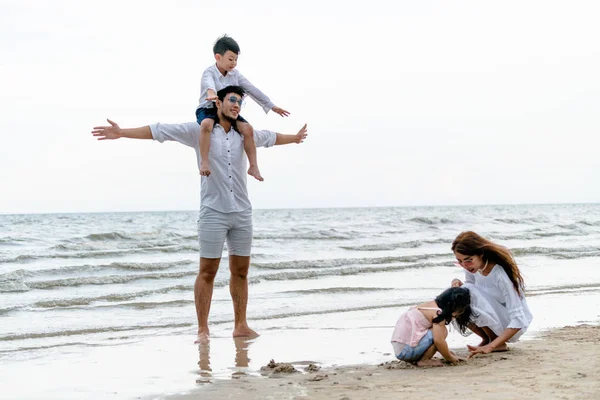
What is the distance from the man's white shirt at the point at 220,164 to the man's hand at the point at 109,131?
38 centimetres

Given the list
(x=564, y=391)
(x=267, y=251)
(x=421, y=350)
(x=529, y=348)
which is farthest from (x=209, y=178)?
(x=267, y=251)

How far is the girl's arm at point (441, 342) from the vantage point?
183 inches

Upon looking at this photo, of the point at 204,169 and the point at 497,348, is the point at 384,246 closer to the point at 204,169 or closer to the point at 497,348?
the point at 204,169

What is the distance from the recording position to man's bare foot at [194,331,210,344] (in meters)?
5.93

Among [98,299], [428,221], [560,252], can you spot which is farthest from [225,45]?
[428,221]

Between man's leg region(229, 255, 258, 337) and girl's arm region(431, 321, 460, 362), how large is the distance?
77.6 inches

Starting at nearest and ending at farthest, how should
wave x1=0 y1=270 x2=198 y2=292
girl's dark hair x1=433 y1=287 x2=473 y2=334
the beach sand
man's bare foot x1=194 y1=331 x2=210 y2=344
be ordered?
1. the beach sand
2. girl's dark hair x1=433 y1=287 x2=473 y2=334
3. man's bare foot x1=194 y1=331 x2=210 y2=344
4. wave x1=0 y1=270 x2=198 y2=292

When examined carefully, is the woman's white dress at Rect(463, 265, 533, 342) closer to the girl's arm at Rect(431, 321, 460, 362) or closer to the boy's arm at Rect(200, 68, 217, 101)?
the girl's arm at Rect(431, 321, 460, 362)

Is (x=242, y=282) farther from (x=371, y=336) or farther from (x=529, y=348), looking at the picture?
(x=529, y=348)

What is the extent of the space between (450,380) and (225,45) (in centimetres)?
318

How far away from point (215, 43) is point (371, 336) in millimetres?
2788

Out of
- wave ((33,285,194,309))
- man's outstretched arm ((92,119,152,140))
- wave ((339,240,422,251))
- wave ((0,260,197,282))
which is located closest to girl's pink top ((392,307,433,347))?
man's outstretched arm ((92,119,152,140))

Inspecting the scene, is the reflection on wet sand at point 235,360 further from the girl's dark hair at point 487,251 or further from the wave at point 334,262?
the wave at point 334,262

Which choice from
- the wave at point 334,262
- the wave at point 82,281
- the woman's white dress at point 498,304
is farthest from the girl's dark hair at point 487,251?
the wave at point 334,262
